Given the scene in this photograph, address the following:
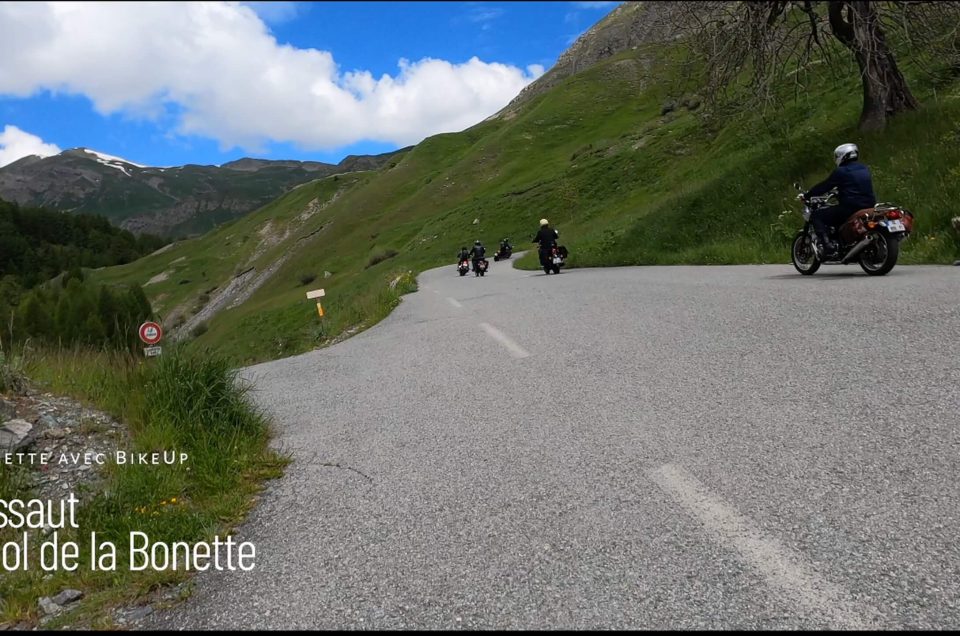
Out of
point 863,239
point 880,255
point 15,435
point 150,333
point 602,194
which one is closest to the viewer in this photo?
point 15,435

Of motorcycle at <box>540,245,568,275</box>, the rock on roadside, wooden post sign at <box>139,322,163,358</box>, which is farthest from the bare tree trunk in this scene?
the rock on roadside

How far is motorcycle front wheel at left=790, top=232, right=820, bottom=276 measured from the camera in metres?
10.1

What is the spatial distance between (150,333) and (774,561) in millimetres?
6143

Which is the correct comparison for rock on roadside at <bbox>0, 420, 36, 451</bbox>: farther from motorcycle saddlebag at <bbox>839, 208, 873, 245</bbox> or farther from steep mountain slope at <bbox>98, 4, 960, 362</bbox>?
motorcycle saddlebag at <bbox>839, 208, 873, 245</bbox>

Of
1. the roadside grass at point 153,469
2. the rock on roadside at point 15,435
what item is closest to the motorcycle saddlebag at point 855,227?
the roadside grass at point 153,469

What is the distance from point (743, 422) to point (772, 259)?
466 inches

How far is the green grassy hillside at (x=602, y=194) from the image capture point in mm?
15492

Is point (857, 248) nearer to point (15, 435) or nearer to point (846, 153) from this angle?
point (846, 153)

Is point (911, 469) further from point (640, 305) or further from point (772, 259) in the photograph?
point (772, 259)

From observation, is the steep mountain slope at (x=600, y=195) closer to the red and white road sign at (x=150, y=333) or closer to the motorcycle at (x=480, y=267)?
the red and white road sign at (x=150, y=333)

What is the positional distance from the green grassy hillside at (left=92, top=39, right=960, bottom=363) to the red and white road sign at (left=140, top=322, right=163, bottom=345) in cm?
62

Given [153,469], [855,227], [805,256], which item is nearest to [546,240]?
[805,256]

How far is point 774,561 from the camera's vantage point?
2.45 metres

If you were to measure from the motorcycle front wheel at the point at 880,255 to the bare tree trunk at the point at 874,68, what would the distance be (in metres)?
8.55
